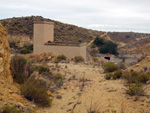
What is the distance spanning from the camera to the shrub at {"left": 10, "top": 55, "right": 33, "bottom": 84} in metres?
7.58

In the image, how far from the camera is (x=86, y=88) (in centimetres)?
923

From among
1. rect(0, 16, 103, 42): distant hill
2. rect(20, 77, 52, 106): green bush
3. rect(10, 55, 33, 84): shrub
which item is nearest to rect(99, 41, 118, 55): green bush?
rect(0, 16, 103, 42): distant hill

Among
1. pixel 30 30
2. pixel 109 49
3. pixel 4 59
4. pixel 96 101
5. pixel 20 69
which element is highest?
pixel 30 30

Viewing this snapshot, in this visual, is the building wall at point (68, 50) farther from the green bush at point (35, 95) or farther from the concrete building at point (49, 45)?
the green bush at point (35, 95)

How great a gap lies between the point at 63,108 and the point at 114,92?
8.35ft

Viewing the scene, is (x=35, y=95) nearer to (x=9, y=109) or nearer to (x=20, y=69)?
(x=9, y=109)

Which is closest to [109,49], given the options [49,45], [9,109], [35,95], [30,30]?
[30,30]

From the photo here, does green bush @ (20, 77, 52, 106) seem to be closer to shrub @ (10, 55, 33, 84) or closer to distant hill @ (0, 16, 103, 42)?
shrub @ (10, 55, 33, 84)

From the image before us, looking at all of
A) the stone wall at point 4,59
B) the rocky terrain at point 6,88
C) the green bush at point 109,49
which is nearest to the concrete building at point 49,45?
the rocky terrain at point 6,88

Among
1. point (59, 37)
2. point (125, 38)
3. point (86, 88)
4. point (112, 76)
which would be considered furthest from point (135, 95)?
point (125, 38)

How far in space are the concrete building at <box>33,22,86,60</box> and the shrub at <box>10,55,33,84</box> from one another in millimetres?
16055

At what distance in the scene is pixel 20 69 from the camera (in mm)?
7891

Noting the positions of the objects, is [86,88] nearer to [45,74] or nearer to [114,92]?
[114,92]

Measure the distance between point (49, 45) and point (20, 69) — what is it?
679 inches
